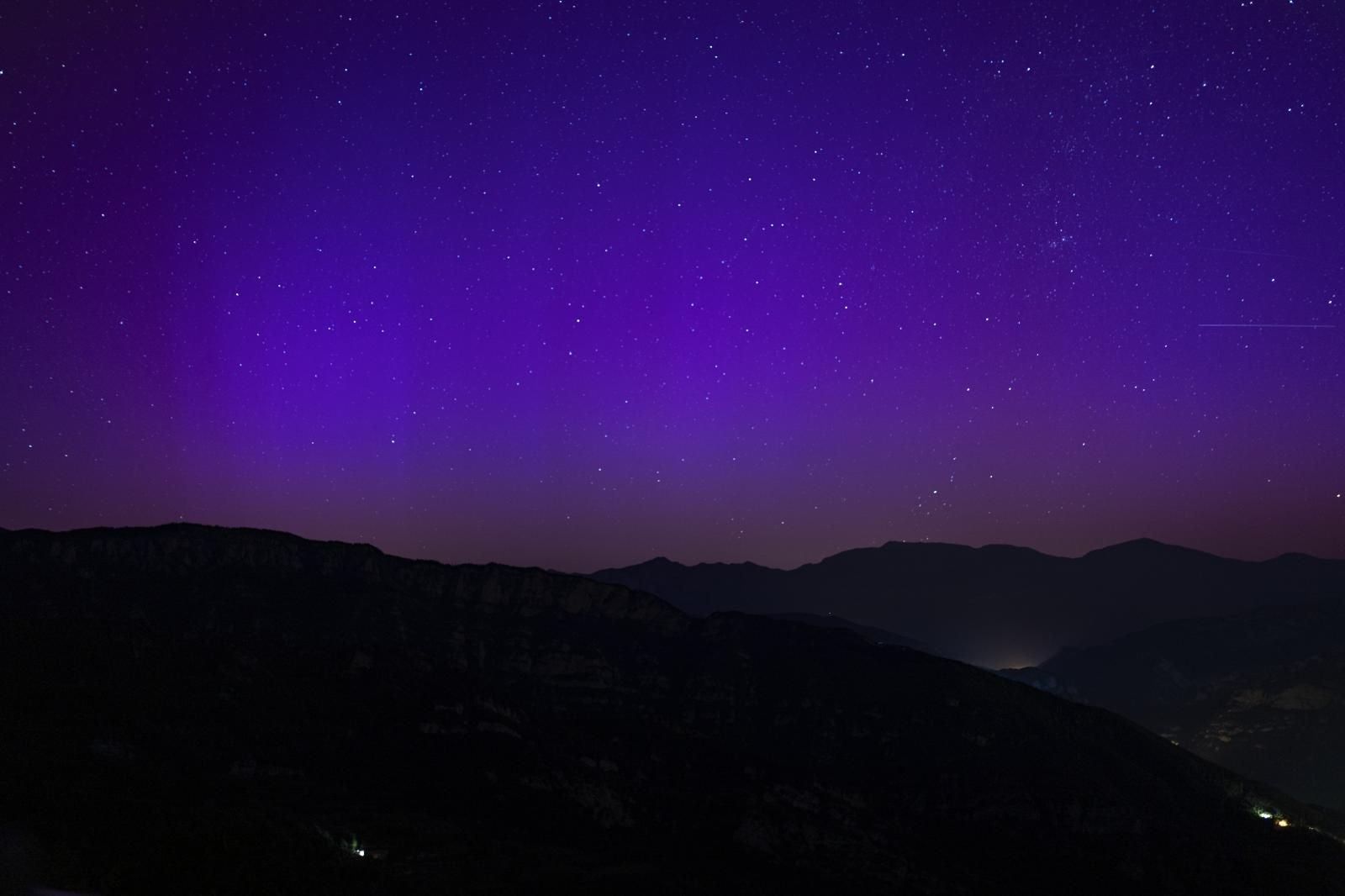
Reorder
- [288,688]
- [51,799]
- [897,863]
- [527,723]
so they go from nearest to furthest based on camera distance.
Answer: [51,799]
[897,863]
[288,688]
[527,723]

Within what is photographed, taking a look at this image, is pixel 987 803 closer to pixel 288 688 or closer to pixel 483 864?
pixel 483 864

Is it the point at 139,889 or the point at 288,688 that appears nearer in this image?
the point at 139,889

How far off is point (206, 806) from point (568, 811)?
196 ft

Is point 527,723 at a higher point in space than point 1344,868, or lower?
higher

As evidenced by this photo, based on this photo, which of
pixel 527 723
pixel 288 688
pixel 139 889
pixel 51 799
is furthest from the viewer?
pixel 527 723

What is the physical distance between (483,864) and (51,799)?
162 feet

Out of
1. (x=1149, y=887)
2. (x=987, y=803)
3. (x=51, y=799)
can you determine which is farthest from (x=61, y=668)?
(x=1149, y=887)

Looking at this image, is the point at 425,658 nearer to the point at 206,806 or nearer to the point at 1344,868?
the point at 206,806

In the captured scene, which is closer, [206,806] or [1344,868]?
[206,806]

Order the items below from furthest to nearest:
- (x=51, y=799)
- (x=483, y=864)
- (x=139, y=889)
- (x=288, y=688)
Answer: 1. (x=288, y=688)
2. (x=483, y=864)
3. (x=51, y=799)
4. (x=139, y=889)

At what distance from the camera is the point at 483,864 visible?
11869 cm

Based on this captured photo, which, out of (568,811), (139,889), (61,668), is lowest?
(568,811)

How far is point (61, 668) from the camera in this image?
480 ft

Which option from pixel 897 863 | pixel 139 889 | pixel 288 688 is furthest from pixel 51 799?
pixel 897 863
